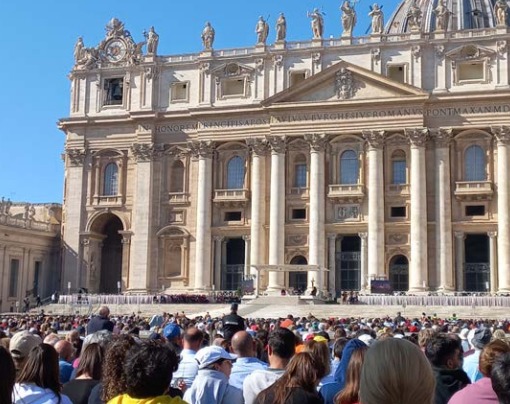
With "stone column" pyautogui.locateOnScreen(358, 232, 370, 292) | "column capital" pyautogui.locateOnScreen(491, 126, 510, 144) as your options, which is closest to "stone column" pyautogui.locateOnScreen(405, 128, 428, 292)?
"stone column" pyautogui.locateOnScreen(358, 232, 370, 292)

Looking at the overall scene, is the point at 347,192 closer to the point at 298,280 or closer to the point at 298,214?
the point at 298,214

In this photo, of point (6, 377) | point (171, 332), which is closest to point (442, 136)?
point (171, 332)

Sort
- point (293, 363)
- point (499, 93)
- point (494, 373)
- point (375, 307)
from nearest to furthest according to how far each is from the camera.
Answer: point (494, 373) → point (293, 363) → point (375, 307) → point (499, 93)

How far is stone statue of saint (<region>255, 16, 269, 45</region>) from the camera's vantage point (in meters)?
61.4

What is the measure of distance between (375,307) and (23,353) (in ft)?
137

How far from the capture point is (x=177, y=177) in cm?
6312

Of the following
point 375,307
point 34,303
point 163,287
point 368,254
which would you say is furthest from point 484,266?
point 34,303

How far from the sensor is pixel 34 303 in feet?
203

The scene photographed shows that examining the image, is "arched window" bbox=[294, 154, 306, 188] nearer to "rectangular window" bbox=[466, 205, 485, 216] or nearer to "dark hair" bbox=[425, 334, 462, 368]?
"rectangular window" bbox=[466, 205, 485, 216]

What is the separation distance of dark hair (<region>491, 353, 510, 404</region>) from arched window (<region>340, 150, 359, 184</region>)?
52969 millimetres

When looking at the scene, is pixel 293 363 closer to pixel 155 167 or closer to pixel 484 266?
pixel 484 266

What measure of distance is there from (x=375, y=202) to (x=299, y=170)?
680 centimetres

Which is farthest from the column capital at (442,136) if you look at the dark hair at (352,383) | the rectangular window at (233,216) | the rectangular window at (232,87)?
the dark hair at (352,383)

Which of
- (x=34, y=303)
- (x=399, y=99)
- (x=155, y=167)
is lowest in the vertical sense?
(x=34, y=303)
